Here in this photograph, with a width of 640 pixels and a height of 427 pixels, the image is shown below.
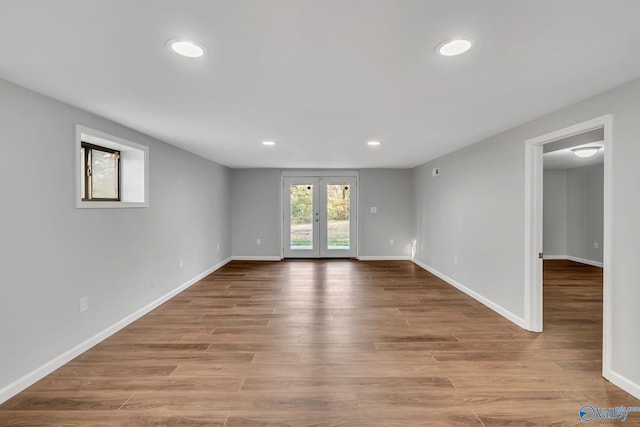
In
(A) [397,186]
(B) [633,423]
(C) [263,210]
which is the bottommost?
(B) [633,423]

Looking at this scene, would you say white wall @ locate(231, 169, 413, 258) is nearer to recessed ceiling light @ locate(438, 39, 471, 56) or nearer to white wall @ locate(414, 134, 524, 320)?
white wall @ locate(414, 134, 524, 320)

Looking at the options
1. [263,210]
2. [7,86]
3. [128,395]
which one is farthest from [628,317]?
[263,210]

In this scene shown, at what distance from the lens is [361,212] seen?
7340 mm

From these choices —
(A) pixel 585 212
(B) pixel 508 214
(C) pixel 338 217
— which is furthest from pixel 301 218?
(A) pixel 585 212

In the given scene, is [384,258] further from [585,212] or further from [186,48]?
[186,48]

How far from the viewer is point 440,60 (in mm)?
1788

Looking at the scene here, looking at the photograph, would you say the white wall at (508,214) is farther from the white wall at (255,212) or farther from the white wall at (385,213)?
the white wall at (255,212)

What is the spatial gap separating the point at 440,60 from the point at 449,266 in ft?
13.4

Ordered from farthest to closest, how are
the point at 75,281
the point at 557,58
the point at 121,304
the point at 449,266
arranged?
the point at 449,266, the point at 121,304, the point at 75,281, the point at 557,58

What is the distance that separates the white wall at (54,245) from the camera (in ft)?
6.88

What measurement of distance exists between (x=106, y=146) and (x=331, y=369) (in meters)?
3.27

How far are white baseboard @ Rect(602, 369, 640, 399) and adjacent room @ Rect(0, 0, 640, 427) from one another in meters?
0.01

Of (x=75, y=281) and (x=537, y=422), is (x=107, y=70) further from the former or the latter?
(x=537, y=422)

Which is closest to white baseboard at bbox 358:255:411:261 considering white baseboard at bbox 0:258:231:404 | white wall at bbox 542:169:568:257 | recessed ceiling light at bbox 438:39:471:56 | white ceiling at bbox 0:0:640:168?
white wall at bbox 542:169:568:257
